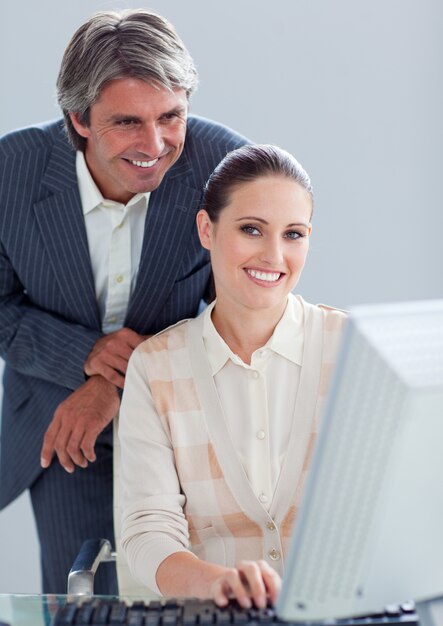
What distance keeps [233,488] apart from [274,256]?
0.38m

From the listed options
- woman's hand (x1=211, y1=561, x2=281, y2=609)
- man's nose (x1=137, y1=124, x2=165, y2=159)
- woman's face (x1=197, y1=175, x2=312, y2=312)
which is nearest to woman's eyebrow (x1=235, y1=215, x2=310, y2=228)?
woman's face (x1=197, y1=175, x2=312, y2=312)

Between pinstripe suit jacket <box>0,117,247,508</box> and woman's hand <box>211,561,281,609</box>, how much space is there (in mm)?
867

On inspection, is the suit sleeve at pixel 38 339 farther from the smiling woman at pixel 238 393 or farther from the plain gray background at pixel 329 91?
the plain gray background at pixel 329 91

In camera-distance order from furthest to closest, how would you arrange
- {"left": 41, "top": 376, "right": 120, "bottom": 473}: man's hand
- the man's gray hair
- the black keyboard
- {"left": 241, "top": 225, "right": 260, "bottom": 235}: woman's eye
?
{"left": 41, "top": 376, "right": 120, "bottom": 473}: man's hand < the man's gray hair < {"left": 241, "top": 225, "right": 260, "bottom": 235}: woman's eye < the black keyboard

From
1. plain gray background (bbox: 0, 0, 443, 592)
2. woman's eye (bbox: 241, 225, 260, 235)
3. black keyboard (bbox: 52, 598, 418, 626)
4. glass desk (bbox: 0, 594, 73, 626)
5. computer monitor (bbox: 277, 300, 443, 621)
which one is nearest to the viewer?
computer monitor (bbox: 277, 300, 443, 621)

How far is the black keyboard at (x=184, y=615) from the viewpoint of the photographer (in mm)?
1146

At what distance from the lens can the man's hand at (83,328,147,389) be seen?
6.40 feet

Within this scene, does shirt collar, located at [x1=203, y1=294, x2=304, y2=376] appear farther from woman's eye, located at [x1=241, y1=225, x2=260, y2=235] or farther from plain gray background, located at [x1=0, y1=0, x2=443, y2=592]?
plain gray background, located at [x1=0, y1=0, x2=443, y2=592]

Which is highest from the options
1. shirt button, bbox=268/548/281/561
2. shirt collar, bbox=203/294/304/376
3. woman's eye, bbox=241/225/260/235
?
A: woman's eye, bbox=241/225/260/235

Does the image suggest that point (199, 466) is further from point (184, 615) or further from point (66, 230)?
point (66, 230)

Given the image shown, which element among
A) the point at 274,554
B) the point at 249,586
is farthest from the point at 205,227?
the point at 249,586

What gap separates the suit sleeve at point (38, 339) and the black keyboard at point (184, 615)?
851 millimetres

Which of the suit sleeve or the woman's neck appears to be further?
the suit sleeve

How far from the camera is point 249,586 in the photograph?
1.21 m
